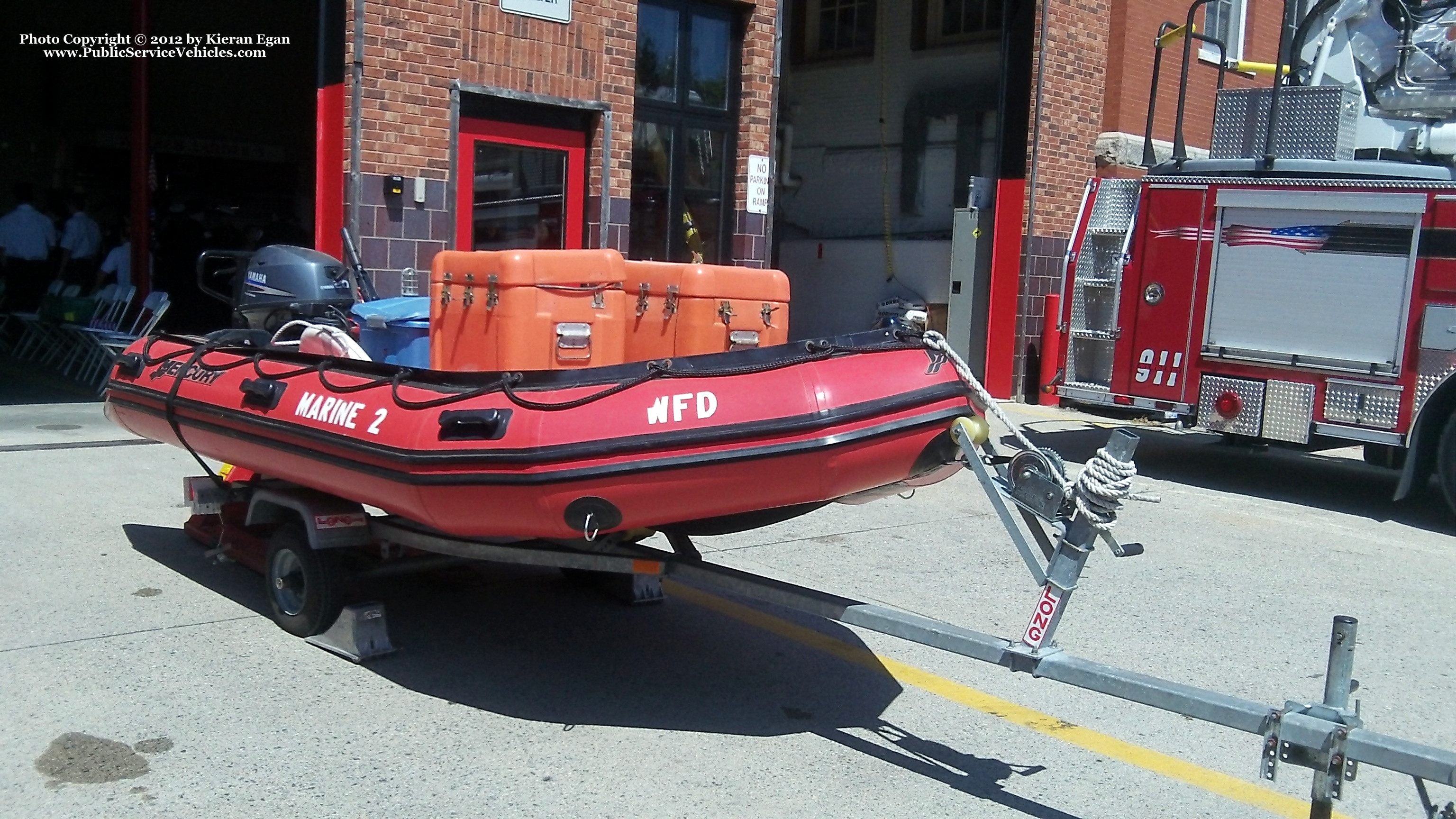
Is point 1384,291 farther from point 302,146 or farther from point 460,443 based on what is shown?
point 302,146

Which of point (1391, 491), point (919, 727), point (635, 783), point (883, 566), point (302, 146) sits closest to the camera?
point (635, 783)

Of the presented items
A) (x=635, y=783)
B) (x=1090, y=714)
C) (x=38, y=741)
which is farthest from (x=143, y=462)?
(x=1090, y=714)

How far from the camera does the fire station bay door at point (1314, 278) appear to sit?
8.68m

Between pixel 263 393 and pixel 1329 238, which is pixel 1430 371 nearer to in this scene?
pixel 1329 238

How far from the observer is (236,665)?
4879 mm

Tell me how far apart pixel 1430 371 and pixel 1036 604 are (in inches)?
216

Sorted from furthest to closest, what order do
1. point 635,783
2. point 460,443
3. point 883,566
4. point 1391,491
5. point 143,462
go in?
point 1391,491 < point 143,462 < point 883,566 < point 460,443 < point 635,783

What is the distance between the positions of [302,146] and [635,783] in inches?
647

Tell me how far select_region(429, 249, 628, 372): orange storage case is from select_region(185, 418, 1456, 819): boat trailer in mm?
741

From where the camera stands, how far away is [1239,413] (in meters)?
9.36

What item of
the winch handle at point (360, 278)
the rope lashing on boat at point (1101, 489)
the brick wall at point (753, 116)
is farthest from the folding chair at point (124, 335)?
the rope lashing on boat at point (1101, 489)

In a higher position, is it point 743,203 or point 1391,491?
point 743,203

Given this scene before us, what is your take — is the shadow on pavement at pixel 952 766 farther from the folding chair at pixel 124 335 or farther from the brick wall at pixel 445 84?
the folding chair at pixel 124 335

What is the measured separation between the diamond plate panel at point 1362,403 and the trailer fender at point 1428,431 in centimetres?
15
